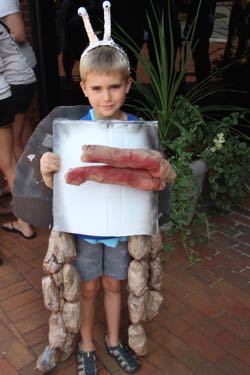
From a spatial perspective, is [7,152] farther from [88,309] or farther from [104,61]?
[104,61]

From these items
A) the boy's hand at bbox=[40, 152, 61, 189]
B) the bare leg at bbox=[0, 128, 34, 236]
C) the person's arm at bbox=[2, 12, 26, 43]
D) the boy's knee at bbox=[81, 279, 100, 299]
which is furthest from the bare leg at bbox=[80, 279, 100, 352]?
the person's arm at bbox=[2, 12, 26, 43]

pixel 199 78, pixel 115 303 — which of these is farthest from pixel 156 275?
pixel 199 78

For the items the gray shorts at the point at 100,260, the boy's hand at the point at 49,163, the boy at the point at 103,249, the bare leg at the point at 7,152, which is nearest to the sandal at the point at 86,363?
the boy at the point at 103,249

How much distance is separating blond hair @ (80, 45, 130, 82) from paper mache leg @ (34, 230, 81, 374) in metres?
0.68

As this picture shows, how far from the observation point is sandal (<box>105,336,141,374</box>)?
2367 mm

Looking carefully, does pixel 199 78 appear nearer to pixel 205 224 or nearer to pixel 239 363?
pixel 205 224

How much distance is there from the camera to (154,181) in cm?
186

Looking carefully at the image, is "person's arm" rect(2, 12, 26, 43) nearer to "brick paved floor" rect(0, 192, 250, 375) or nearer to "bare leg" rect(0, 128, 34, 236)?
"bare leg" rect(0, 128, 34, 236)

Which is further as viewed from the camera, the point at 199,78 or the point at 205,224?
the point at 199,78

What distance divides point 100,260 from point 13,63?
176 cm

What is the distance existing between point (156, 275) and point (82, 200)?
535 millimetres

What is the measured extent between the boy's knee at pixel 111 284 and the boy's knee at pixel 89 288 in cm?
4

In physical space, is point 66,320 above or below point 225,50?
below

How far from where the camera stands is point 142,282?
2.13 meters
